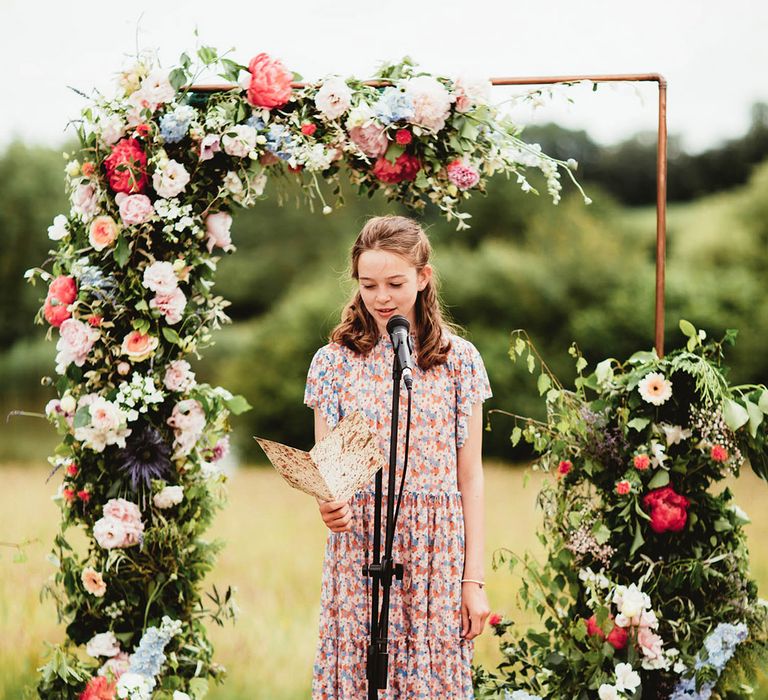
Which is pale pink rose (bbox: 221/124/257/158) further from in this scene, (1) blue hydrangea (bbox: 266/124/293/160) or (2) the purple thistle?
(2) the purple thistle

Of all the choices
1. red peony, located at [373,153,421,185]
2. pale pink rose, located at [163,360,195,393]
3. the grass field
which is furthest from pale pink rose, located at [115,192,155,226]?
the grass field

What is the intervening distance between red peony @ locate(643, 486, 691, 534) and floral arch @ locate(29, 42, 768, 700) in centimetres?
5

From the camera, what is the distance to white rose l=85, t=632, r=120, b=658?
9.51ft

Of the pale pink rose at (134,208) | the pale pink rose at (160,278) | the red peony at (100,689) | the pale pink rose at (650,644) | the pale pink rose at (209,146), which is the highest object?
the pale pink rose at (209,146)

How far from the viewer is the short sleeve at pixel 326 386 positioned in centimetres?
252

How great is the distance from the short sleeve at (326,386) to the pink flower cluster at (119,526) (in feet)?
2.53

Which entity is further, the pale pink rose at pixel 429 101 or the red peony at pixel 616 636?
the red peony at pixel 616 636

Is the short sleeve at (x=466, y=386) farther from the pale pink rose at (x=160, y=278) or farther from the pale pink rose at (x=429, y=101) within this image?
the pale pink rose at (x=160, y=278)

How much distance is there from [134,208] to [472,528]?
1.44 metres

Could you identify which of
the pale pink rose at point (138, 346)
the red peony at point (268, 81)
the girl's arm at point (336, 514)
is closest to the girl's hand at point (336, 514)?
the girl's arm at point (336, 514)

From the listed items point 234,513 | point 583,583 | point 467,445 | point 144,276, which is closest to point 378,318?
point 467,445

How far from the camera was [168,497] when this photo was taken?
2902 millimetres

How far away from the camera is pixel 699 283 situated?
7.16 m

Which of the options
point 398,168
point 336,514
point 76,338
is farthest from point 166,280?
point 336,514
